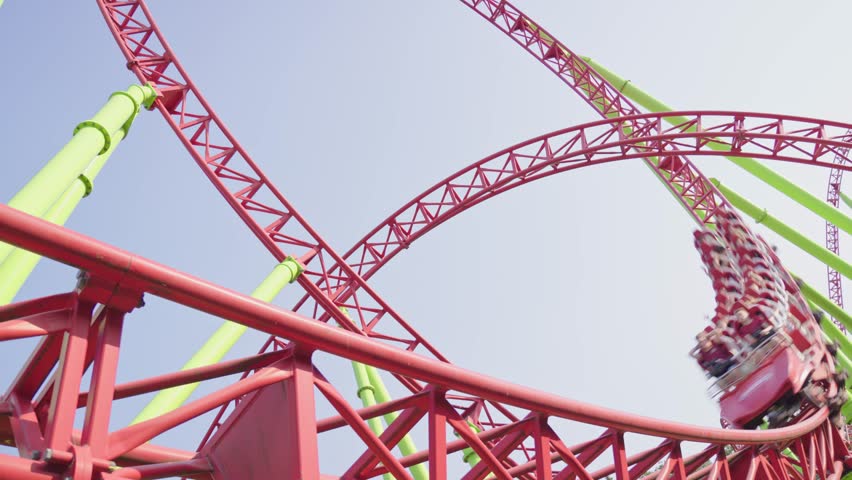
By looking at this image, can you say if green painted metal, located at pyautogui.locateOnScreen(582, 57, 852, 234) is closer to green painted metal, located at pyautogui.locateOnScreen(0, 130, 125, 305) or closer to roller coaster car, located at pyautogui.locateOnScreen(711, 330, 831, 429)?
roller coaster car, located at pyautogui.locateOnScreen(711, 330, 831, 429)

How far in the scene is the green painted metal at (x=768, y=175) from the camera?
42.9ft

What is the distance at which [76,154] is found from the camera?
7281mm

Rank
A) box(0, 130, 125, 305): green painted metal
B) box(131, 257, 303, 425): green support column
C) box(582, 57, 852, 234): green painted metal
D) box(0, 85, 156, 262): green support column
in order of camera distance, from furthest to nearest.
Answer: box(582, 57, 852, 234): green painted metal, box(131, 257, 303, 425): green support column, box(0, 85, 156, 262): green support column, box(0, 130, 125, 305): green painted metal

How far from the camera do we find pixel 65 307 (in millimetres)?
3301

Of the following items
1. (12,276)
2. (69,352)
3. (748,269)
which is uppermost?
(12,276)

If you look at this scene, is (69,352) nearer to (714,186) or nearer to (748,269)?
(748,269)

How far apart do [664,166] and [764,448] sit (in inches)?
288

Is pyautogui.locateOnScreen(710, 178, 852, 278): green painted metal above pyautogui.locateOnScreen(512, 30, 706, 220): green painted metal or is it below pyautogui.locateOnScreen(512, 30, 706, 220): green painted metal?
below

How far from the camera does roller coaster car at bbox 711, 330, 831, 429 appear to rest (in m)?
8.89

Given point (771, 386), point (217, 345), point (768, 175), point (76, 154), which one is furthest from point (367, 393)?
point (768, 175)

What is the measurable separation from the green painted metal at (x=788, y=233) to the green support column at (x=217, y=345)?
787 centimetres

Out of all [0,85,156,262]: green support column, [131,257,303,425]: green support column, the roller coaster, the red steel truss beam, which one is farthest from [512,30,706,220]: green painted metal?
the red steel truss beam

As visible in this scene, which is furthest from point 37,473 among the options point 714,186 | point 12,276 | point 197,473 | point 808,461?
point 714,186

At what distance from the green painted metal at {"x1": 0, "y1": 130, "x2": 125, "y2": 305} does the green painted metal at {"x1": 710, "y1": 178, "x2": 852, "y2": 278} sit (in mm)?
9981
